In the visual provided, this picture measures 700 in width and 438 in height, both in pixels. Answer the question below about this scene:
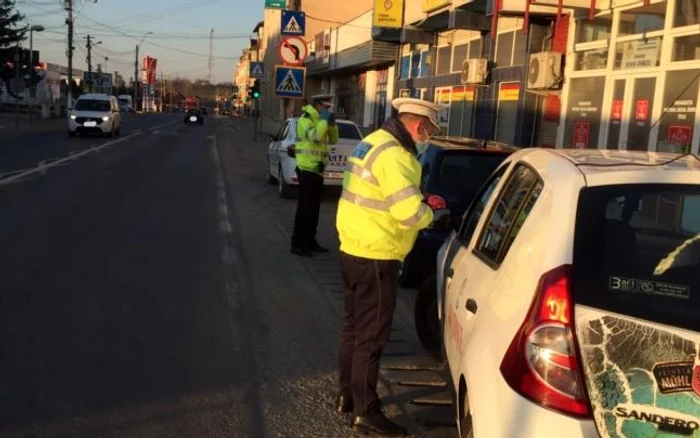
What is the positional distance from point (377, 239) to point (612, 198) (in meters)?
1.42

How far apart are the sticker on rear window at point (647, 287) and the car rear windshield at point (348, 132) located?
11.7 m

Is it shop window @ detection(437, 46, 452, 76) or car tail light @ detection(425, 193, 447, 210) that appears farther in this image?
shop window @ detection(437, 46, 452, 76)

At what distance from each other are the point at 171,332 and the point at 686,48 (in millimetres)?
8997

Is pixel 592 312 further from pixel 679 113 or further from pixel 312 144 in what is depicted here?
pixel 679 113

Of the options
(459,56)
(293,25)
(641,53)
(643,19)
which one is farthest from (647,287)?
(459,56)

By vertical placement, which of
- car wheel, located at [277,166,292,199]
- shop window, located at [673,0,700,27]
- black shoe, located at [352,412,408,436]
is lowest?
black shoe, located at [352,412,408,436]

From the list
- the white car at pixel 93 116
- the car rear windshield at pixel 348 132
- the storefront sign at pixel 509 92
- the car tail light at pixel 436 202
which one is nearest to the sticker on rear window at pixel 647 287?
the car tail light at pixel 436 202

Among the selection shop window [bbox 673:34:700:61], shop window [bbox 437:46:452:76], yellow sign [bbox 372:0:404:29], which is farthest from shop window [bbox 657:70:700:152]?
yellow sign [bbox 372:0:404:29]

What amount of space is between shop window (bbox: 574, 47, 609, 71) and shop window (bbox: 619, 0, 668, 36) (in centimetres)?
59

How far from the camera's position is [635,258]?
2637mm

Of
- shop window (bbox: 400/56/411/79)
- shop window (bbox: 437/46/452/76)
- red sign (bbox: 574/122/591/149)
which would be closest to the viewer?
red sign (bbox: 574/122/591/149)

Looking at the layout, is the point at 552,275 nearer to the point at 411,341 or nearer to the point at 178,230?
the point at 411,341

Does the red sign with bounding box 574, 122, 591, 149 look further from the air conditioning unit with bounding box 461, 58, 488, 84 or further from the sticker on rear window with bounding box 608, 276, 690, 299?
the sticker on rear window with bounding box 608, 276, 690, 299

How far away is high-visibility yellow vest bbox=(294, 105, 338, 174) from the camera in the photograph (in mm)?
9094
